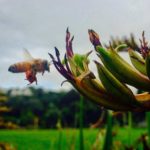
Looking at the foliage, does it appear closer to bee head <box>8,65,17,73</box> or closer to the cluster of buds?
bee head <box>8,65,17,73</box>

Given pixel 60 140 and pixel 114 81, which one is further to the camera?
pixel 60 140

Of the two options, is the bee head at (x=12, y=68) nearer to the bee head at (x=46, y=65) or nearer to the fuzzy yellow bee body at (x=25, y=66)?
the fuzzy yellow bee body at (x=25, y=66)

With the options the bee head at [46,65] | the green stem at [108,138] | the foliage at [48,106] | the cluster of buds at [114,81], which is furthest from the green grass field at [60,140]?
the foliage at [48,106]

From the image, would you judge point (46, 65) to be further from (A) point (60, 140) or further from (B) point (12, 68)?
(A) point (60, 140)

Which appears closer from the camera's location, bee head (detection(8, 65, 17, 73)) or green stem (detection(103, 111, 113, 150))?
bee head (detection(8, 65, 17, 73))

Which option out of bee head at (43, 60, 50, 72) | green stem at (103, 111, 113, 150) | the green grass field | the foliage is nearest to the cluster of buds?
bee head at (43, 60, 50, 72)

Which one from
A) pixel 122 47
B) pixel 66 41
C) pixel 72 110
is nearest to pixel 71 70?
pixel 66 41

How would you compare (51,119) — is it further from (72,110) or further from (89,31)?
(89,31)

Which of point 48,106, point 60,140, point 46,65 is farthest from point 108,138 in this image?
point 48,106

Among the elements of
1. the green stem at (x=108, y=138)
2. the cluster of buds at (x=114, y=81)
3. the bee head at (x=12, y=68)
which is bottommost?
the green stem at (x=108, y=138)
